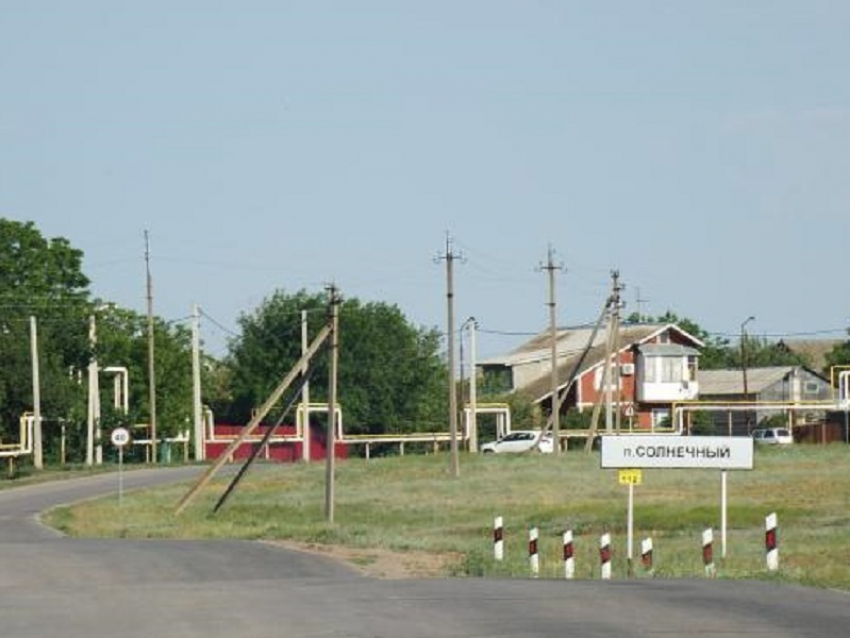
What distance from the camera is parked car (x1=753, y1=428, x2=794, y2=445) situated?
9902cm

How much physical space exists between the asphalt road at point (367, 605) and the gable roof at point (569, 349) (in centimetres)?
8919

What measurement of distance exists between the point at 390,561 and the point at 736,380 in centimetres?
10573

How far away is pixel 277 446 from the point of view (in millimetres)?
102875

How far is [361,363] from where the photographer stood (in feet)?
391

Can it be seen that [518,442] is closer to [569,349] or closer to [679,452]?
[569,349]

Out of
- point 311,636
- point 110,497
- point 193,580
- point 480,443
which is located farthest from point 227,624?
point 480,443

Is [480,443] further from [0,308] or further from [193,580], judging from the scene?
[193,580]

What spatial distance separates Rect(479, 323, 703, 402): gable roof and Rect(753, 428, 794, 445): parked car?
1376 centimetres

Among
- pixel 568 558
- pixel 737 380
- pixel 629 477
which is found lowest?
pixel 568 558

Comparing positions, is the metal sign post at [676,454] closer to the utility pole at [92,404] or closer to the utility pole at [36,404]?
the utility pole at [36,404]

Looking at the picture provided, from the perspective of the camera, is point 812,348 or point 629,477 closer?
point 629,477

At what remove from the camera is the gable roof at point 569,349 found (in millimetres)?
123062

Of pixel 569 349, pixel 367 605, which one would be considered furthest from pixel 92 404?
pixel 367 605

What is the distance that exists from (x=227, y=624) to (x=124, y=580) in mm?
9091
